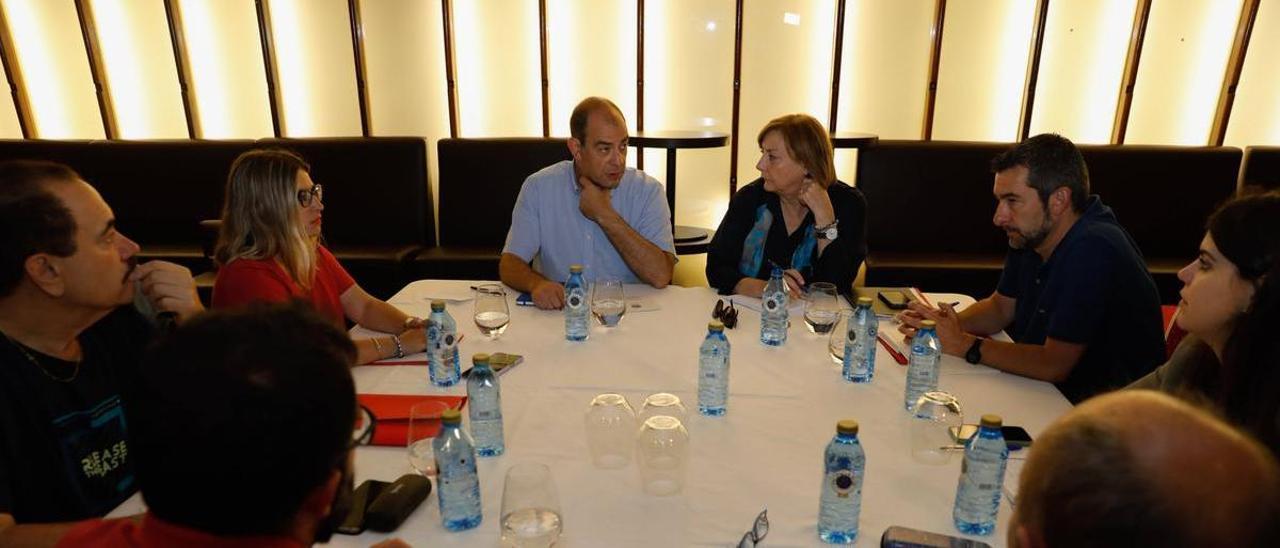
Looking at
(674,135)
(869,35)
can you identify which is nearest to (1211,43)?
(869,35)

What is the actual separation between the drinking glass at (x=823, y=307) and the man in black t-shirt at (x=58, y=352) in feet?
5.26

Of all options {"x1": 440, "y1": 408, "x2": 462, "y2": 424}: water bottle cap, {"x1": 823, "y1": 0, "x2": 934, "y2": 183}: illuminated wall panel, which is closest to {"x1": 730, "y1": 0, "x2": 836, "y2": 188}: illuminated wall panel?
{"x1": 823, "y1": 0, "x2": 934, "y2": 183}: illuminated wall panel

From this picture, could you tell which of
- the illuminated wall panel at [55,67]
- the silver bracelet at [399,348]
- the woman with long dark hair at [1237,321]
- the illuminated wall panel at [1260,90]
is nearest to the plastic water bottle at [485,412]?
the silver bracelet at [399,348]

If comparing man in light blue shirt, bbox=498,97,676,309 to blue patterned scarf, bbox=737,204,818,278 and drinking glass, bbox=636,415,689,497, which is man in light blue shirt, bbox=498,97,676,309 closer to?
blue patterned scarf, bbox=737,204,818,278

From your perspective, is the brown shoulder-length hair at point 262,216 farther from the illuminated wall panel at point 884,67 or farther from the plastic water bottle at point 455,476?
the illuminated wall panel at point 884,67

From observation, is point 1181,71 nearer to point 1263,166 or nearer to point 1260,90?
point 1260,90

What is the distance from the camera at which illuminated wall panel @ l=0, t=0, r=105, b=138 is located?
4.79 meters

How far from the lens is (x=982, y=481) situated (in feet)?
3.99

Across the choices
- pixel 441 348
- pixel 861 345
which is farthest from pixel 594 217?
pixel 861 345

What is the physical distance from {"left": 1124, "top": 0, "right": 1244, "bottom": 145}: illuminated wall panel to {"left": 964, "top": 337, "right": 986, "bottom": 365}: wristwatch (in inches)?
148

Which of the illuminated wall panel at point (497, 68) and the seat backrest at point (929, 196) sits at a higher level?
the illuminated wall panel at point (497, 68)

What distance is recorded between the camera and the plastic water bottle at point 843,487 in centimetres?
118

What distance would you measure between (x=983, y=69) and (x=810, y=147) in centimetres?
269

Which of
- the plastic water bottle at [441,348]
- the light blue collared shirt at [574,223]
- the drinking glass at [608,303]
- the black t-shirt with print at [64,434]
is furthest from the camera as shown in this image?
the light blue collared shirt at [574,223]
